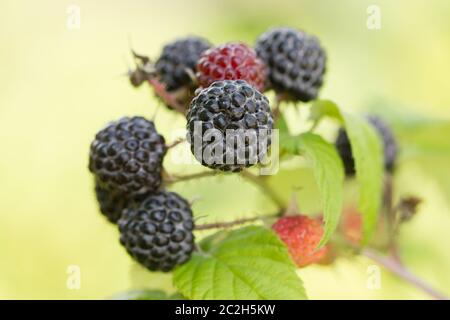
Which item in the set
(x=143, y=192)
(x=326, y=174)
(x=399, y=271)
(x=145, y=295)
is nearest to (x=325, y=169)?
(x=326, y=174)

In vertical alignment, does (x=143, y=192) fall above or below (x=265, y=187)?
above

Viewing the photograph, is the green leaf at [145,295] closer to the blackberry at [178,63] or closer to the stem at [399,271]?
the blackberry at [178,63]

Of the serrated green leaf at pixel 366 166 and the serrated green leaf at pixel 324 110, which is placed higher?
the serrated green leaf at pixel 324 110

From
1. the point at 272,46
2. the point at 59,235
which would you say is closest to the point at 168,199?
the point at 272,46

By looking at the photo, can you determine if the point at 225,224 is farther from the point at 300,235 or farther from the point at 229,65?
the point at 229,65

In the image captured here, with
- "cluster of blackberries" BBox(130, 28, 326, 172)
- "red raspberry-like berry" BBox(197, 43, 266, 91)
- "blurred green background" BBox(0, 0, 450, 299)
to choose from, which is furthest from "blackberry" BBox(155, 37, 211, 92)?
"blurred green background" BBox(0, 0, 450, 299)

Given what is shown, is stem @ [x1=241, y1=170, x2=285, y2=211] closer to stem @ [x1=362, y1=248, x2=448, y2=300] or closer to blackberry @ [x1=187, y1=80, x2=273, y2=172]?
stem @ [x1=362, y1=248, x2=448, y2=300]

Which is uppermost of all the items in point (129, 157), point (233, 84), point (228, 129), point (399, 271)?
point (233, 84)

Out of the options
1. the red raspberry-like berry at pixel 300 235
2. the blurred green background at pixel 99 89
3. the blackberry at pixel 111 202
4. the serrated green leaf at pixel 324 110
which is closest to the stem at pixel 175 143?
the blackberry at pixel 111 202
